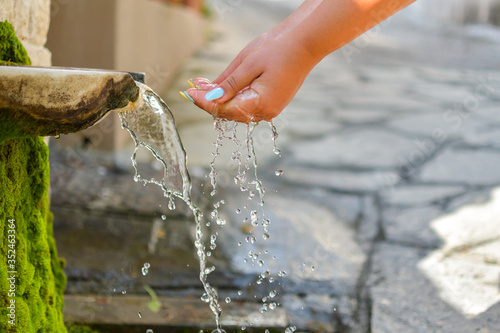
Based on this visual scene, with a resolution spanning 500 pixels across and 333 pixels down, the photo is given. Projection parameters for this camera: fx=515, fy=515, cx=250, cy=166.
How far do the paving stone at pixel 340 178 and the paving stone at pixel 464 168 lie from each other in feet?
0.92

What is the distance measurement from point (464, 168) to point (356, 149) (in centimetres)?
86

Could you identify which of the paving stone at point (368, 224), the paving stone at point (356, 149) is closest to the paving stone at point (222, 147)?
the paving stone at point (356, 149)

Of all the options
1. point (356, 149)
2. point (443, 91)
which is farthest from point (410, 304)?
point (443, 91)

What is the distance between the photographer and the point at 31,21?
1.51 meters

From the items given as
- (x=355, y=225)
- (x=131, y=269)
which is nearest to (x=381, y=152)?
(x=355, y=225)

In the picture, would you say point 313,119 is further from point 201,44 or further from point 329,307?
point 201,44

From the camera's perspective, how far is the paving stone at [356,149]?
151 inches

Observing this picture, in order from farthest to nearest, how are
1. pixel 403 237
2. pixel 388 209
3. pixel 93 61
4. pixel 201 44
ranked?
pixel 201 44, pixel 93 61, pixel 388 209, pixel 403 237

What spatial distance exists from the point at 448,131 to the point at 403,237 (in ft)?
7.27

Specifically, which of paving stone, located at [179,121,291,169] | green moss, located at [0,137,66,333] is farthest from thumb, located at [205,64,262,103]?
paving stone, located at [179,121,291,169]

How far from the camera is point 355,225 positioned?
9.14ft

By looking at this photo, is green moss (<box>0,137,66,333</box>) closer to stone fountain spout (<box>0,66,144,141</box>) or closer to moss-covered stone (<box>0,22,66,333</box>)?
moss-covered stone (<box>0,22,66,333</box>)

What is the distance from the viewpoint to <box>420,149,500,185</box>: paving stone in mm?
3340

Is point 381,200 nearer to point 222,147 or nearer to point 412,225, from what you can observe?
point 412,225
